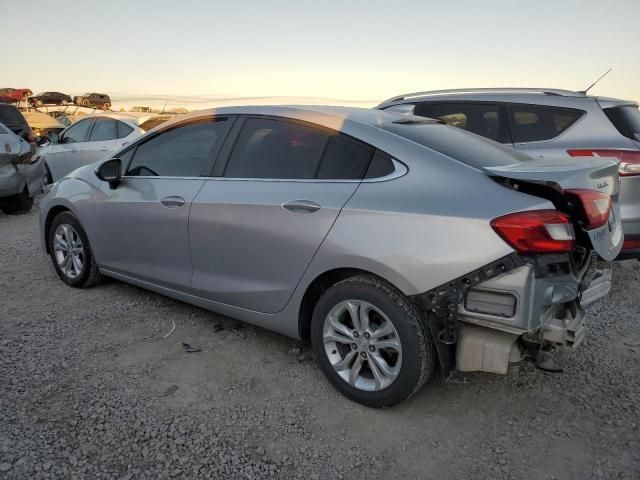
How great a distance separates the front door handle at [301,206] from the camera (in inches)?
115

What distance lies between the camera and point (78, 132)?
33.5 feet

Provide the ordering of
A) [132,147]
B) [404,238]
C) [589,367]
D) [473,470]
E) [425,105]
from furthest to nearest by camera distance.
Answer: [425,105] < [132,147] < [589,367] < [404,238] < [473,470]

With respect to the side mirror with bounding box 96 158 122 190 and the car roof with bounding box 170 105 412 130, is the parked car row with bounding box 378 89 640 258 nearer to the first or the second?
the car roof with bounding box 170 105 412 130

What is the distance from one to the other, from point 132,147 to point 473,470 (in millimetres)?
3278

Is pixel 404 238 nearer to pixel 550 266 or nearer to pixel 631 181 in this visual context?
pixel 550 266

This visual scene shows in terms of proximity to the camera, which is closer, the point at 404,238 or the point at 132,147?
the point at 404,238

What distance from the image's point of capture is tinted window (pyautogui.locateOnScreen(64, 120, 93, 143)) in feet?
33.1

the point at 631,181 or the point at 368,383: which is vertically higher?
the point at 631,181

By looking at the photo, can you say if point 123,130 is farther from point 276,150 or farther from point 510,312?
point 510,312

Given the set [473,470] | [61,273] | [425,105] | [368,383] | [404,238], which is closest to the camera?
[473,470]

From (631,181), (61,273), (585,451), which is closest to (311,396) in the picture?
(585,451)

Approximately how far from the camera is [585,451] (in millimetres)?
2518

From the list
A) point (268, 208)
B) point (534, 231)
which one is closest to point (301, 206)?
point (268, 208)

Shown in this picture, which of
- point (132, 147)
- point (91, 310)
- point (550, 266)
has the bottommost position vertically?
point (91, 310)
